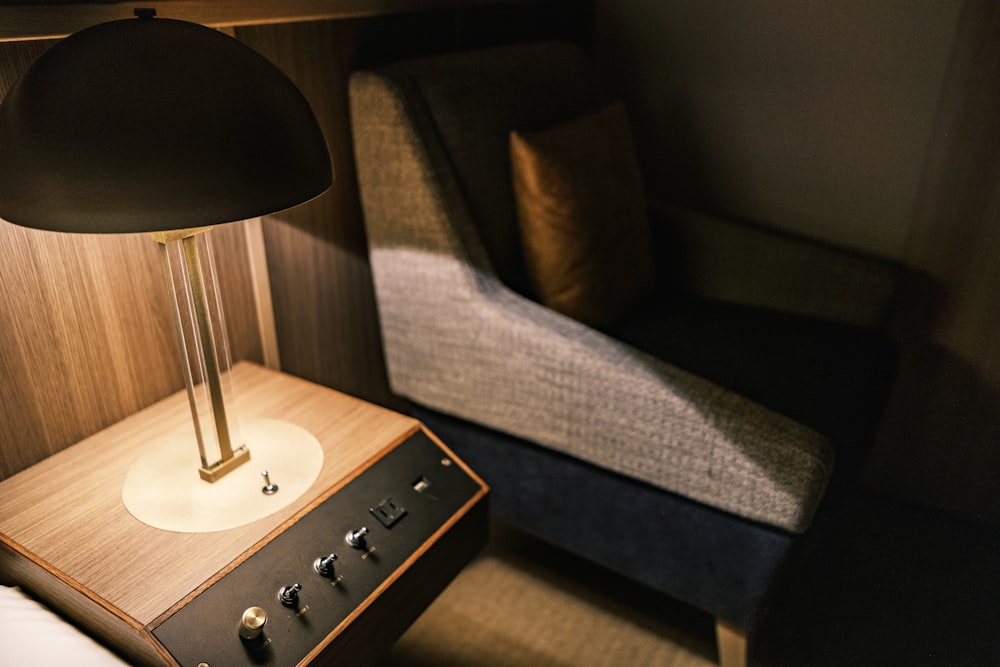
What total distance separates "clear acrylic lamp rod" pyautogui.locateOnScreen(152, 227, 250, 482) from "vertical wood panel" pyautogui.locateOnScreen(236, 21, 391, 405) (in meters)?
0.22

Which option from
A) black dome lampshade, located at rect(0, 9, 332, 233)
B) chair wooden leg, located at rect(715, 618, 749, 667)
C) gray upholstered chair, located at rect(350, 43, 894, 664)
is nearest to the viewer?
black dome lampshade, located at rect(0, 9, 332, 233)

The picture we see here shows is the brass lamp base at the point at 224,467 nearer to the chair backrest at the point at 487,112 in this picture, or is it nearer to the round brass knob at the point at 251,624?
the round brass knob at the point at 251,624

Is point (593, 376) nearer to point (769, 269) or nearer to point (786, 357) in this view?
point (786, 357)

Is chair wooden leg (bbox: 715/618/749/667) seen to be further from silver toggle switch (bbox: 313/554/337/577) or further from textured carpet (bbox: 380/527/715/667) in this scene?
silver toggle switch (bbox: 313/554/337/577)

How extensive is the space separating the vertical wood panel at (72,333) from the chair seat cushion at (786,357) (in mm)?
715

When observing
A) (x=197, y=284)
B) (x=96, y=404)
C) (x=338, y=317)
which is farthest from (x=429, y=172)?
(x=96, y=404)

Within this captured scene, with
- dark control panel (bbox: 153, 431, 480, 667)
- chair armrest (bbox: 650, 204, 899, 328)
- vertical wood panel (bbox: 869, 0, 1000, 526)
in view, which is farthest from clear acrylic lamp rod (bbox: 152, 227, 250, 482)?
vertical wood panel (bbox: 869, 0, 1000, 526)

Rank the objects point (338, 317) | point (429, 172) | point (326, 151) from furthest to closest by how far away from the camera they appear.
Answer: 1. point (338, 317)
2. point (429, 172)
3. point (326, 151)

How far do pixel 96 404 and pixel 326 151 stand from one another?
523 millimetres

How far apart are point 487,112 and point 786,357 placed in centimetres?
63

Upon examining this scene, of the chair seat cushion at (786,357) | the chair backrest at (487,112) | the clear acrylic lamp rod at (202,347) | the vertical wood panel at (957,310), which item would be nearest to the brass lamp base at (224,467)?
the clear acrylic lamp rod at (202,347)

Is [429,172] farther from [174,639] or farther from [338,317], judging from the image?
[174,639]

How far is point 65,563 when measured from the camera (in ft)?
2.29

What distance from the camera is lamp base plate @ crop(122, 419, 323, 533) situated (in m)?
0.76
